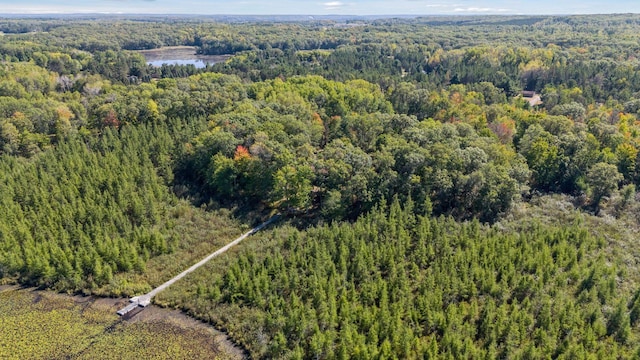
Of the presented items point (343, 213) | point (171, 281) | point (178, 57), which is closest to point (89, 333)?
point (171, 281)

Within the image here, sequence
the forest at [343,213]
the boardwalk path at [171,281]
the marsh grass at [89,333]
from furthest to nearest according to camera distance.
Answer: the boardwalk path at [171,281], the marsh grass at [89,333], the forest at [343,213]

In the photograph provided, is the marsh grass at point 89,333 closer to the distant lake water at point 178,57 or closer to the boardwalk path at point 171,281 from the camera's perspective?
the boardwalk path at point 171,281

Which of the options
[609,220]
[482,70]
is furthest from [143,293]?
[482,70]

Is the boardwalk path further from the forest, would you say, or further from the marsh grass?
the marsh grass

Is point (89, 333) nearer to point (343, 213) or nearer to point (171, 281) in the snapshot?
point (171, 281)

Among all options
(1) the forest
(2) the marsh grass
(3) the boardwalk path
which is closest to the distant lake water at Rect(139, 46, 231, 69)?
(1) the forest

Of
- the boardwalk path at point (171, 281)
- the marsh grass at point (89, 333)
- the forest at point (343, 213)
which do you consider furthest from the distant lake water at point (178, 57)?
the marsh grass at point (89, 333)

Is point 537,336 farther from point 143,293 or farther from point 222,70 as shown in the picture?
point 222,70

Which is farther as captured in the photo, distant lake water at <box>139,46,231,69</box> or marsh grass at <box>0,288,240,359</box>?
distant lake water at <box>139,46,231,69</box>
